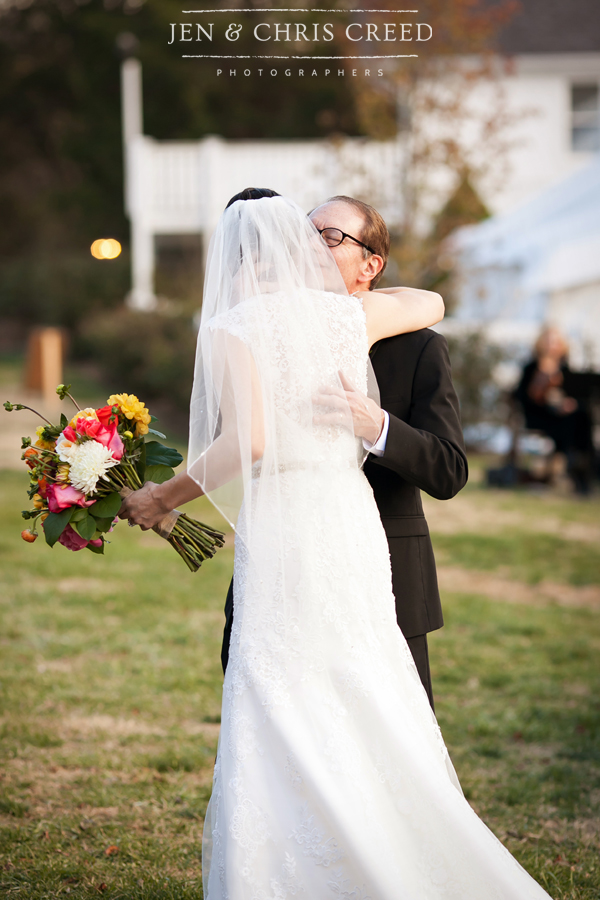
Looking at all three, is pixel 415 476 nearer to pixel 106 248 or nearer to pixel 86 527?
pixel 86 527

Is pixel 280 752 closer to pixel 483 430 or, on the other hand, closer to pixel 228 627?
A: pixel 228 627

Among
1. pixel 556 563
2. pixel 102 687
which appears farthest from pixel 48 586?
pixel 556 563

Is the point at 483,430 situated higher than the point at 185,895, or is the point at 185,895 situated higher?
the point at 483,430

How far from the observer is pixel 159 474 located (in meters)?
2.71

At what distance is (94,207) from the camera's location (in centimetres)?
3103

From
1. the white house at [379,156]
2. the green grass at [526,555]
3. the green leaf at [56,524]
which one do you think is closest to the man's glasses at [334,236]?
the green leaf at [56,524]

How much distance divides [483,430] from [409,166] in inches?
161

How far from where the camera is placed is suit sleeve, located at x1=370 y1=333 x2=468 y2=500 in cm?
250

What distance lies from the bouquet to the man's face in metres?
0.75

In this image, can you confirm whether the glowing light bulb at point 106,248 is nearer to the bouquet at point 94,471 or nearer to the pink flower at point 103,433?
the bouquet at point 94,471

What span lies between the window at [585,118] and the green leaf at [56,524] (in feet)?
70.8

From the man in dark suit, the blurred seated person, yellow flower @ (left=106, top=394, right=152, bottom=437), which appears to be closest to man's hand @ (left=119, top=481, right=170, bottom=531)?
yellow flower @ (left=106, top=394, right=152, bottom=437)

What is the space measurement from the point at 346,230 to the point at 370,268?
0.15 meters

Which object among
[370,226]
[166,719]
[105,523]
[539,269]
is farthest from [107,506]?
[539,269]
